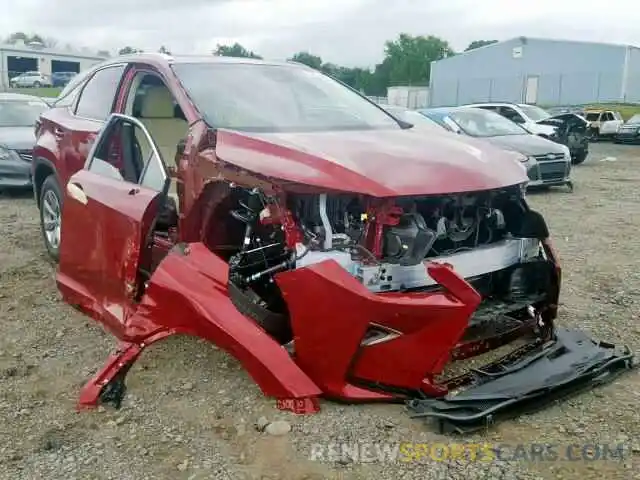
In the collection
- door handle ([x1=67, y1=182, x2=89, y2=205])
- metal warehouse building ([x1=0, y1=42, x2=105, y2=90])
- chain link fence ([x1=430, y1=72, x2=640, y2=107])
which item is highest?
metal warehouse building ([x1=0, y1=42, x2=105, y2=90])

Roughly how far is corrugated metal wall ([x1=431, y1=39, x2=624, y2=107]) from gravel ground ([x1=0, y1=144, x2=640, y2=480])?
3803 centimetres

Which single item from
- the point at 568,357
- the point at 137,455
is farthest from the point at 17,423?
the point at 568,357

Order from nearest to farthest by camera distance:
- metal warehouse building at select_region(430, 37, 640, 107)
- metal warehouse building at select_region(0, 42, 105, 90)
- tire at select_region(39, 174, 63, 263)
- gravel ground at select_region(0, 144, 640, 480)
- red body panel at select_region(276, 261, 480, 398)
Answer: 1. gravel ground at select_region(0, 144, 640, 480)
2. red body panel at select_region(276, 261, 480, 398)
3. tire at select_region(39, 174, 63, 263)
4. metal warehouse building at select_region(430, 37, 640, 107)
5. metal warehouse building at select_region(0, 42, 105, 90)

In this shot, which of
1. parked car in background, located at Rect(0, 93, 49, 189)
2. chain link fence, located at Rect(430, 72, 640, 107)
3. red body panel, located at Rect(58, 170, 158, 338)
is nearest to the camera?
red body panel, located at Rect(58, 170, 158, 338)

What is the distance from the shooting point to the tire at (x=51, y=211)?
5992 mm

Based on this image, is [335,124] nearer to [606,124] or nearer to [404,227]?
[404,227]

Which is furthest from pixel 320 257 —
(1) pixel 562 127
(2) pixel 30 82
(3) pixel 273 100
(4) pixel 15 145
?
(2) pixel 30 82

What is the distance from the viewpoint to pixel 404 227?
349 centimetres

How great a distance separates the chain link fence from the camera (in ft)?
128

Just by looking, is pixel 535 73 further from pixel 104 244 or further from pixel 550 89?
pixel 104 244

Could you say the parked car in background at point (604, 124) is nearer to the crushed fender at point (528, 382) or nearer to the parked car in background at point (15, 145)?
the parked car in background at point (15, 145)

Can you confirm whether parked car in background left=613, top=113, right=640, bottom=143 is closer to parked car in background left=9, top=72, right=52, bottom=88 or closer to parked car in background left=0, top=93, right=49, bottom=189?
parked car in background left=0, top=93, right=49, bottom=189

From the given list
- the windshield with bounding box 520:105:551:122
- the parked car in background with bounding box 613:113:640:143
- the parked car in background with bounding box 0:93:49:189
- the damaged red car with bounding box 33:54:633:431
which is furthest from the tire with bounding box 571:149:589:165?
the damaged red car with bounding box 33:54:633:431

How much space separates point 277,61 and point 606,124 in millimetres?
21427
